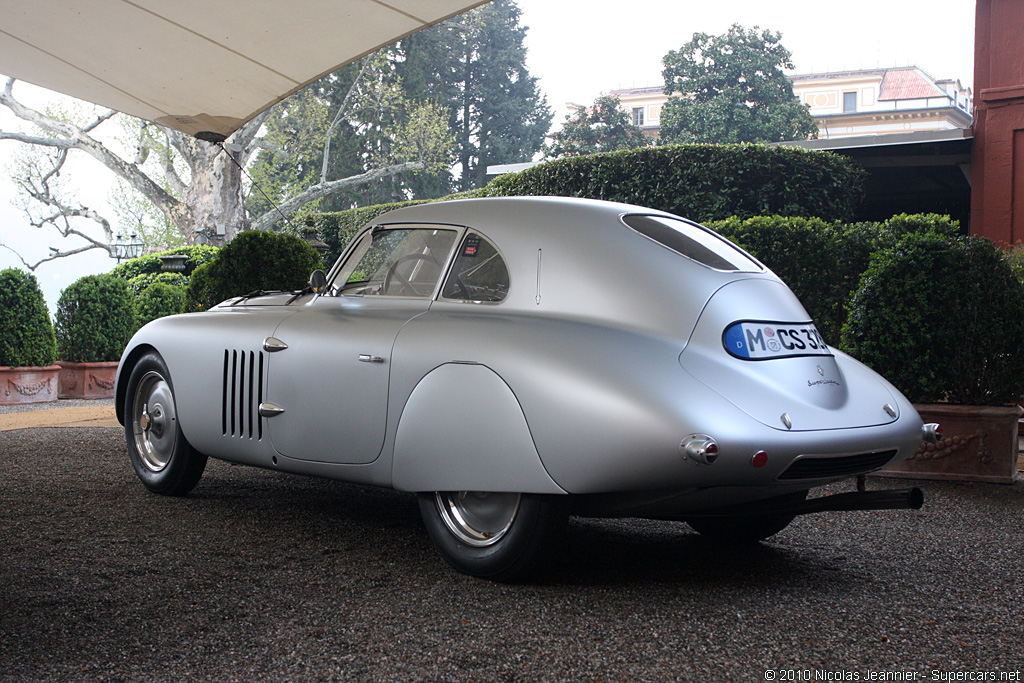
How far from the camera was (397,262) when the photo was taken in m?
3.66

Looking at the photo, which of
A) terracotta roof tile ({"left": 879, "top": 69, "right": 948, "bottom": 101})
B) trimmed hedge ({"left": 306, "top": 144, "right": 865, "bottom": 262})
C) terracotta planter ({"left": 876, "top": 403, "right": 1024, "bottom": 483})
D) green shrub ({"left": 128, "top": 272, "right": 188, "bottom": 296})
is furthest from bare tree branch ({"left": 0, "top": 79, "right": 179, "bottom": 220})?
terracotta roof tile ({"left": 879, "top": 69, "right": 948, "bottom": 101})

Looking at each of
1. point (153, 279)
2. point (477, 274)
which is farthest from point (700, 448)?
point (153, 279)

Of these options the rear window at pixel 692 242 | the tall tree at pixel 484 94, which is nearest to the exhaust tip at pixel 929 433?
the rear window at pixel 692 242

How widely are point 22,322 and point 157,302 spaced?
2.39 metres

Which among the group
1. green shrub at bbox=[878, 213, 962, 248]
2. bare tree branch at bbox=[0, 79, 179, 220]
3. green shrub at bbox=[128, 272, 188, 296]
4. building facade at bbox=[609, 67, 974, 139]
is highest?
building facade at bbox=[609, 67, 974, 139]

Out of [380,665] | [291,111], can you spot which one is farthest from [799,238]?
[291,111]

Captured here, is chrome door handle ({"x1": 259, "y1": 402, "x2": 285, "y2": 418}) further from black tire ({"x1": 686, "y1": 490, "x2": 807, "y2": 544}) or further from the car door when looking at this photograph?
black tire ({"x1": 686, "y1": 490, "x2": 807, "y2": 544})

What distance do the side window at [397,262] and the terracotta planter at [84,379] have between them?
7.77 m

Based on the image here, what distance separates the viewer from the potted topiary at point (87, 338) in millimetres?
10336

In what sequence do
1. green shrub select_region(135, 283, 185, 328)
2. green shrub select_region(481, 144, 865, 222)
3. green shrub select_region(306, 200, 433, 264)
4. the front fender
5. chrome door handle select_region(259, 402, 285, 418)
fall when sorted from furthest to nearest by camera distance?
green shrub select_region(306, 200, 433, 264), green shrub select_region(481, 144, 865, 222), green shrub select_region(135, 283, 185, 328), chrome door handle select_region(259, 402, 285, 418), the front fender

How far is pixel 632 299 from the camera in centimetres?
286

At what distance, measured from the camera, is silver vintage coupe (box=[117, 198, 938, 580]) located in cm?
259

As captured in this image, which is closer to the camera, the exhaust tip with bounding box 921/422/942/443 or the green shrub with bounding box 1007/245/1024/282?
the exhaust tip with bounding box 921/422/942/443

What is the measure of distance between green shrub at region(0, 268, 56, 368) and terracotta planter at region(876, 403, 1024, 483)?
9101 mm
